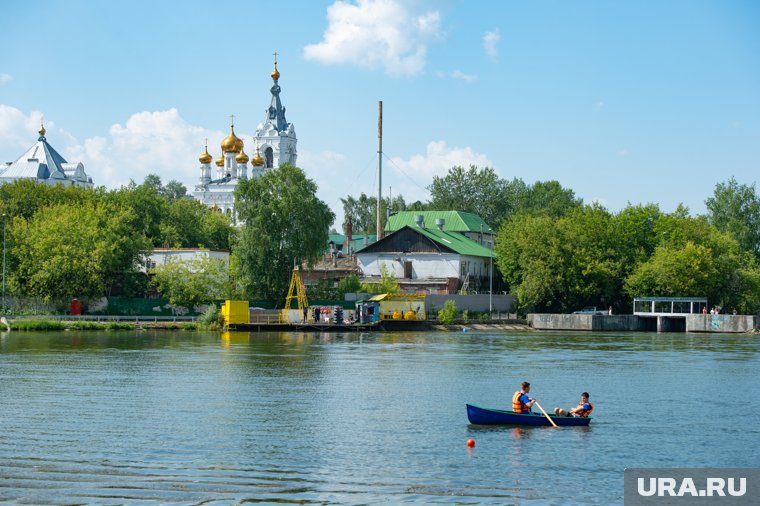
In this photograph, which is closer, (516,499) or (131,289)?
(516,499)

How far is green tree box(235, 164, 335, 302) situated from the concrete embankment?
73.2ft

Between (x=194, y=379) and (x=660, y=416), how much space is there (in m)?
21.9

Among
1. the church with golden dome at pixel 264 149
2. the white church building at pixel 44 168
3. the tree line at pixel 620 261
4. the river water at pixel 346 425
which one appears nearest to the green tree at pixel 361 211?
the church with golden dome at pixel 264 149

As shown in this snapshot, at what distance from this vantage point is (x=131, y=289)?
9969cm

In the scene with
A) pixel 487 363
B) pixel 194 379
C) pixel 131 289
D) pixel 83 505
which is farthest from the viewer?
pixel 131 289

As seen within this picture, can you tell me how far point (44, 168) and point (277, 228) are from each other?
9419 centimetres

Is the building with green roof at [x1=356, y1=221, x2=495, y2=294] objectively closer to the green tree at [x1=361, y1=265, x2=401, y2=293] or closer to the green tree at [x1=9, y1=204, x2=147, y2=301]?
the green tree at [x1=361, y1=265, x2=401, y2=293]

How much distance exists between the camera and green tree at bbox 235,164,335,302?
96.4 m

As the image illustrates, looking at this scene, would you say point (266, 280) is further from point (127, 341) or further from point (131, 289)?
point (127, 341)

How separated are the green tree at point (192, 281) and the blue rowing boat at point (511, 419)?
6267 centimetres

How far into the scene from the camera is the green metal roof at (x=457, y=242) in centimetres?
11182

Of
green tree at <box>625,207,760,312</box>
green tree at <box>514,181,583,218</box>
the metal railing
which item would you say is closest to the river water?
the metal railing

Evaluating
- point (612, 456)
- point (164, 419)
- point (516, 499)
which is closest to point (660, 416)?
point (612, 456)

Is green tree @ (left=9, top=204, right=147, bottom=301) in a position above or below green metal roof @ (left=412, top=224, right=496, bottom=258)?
below
